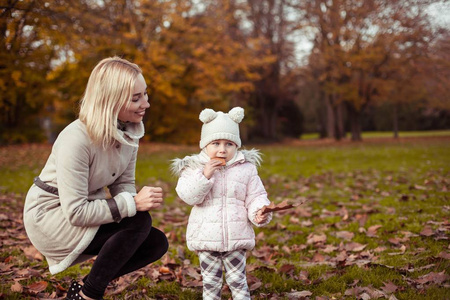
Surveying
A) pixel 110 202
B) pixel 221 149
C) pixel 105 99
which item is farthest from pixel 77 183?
pixel 221 149

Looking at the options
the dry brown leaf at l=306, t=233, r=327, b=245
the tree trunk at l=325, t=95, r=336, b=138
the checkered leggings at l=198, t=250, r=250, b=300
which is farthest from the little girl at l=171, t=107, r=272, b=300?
the tree trunk at l=325, t=95, r=336, b=138

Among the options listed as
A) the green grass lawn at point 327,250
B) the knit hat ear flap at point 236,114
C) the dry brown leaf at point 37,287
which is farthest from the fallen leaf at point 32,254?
the knit hat ear flap at point 236,114

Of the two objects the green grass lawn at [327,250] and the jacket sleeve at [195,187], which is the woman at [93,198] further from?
the green grass lawn at [327,250]

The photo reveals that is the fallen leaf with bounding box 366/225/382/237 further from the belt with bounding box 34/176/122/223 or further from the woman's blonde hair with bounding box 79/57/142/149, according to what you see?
the woman's blonde hair with bounding box 79/57/142/149

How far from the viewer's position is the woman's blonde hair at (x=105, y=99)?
2.59m

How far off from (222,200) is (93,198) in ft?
2.73

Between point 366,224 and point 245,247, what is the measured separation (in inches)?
114

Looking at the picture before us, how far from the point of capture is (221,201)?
280 cm

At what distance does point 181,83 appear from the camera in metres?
21.8

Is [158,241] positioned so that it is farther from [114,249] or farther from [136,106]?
[136,106]

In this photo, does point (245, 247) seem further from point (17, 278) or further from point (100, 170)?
point (17, 278)

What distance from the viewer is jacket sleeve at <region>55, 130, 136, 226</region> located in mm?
2496

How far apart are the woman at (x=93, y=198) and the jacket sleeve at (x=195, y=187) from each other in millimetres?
168

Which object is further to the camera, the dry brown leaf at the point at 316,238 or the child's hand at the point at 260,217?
the dry brown leaf at the point at 316,238
